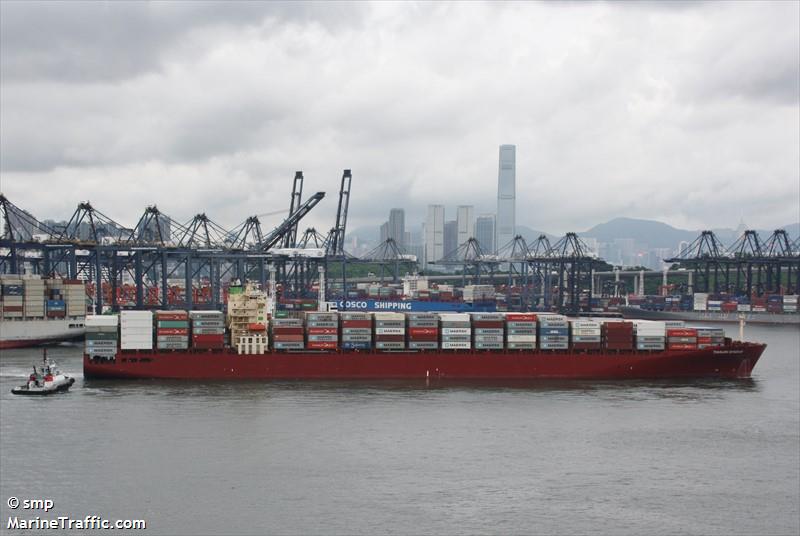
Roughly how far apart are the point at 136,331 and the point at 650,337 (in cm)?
3370

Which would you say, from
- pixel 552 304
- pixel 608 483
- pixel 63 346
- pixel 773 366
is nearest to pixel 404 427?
pixel 608 483

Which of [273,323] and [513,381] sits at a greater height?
[273,323]

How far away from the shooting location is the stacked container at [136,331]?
5594 cm

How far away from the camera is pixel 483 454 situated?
120ft

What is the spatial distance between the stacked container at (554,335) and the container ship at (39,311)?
4724 centimetres

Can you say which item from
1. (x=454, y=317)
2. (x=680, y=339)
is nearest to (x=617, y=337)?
(x=680, y=339)

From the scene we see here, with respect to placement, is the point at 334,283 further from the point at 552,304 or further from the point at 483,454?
the point at 483,454

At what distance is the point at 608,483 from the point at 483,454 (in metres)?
5.63

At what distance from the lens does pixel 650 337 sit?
2328 inches

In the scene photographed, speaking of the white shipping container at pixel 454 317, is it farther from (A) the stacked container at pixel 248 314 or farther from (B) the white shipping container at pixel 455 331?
(A) the stacked container at pixel 248 314

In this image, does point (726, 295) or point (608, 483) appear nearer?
point (608, 483)

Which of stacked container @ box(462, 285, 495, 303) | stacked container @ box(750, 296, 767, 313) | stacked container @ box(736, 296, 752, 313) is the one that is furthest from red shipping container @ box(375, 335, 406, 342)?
stacked container @ box(750, 296, 767, 313)

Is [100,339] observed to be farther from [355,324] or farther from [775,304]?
[775,304]

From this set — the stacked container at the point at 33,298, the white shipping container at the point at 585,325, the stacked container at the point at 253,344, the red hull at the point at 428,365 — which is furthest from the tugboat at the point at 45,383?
the white shipping container at the point at 585,325
